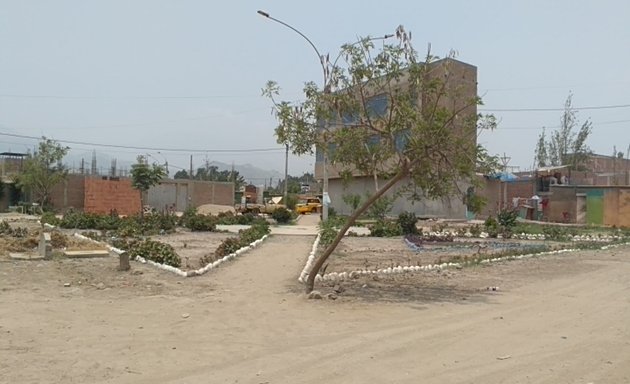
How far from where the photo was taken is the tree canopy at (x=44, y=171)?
4572cm

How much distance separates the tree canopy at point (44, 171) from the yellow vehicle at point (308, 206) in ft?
68.2

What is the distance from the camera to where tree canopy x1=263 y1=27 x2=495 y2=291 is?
433 inches

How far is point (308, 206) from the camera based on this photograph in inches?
2375

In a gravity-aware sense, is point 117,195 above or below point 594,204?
above

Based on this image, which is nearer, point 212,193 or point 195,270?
point 195,270

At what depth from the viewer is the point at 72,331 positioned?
316 inches

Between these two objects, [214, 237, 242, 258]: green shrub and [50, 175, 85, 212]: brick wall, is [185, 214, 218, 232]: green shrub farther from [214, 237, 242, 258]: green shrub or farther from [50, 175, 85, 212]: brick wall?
[50, 175, 85, 212]: brick wall

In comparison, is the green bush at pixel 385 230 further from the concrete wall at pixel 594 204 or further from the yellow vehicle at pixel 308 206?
the yellow vehicle at pixel 308 206

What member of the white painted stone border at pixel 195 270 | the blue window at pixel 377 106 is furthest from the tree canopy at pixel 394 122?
the white painted stone border at pixel 195 270

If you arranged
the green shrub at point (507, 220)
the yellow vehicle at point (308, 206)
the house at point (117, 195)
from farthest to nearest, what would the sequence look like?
1. the yellow vehicle at point (308, 206)
2. the house at point (117, 195)
3. the green shrub at point (507, 220)

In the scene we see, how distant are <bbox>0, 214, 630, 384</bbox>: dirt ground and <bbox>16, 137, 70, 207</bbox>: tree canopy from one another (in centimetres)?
3443

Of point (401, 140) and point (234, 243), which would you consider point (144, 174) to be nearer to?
point (234, 243)

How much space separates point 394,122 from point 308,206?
162 ft

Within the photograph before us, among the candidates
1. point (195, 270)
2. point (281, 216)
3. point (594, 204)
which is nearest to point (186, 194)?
point (281, 216)
